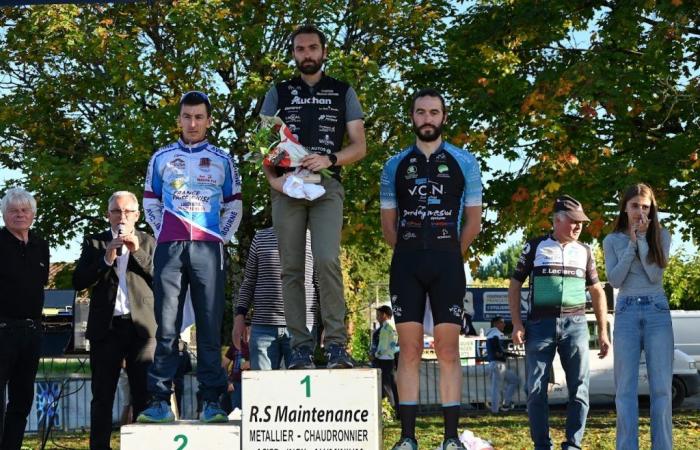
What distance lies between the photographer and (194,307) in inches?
229

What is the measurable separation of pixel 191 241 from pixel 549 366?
3317 mm

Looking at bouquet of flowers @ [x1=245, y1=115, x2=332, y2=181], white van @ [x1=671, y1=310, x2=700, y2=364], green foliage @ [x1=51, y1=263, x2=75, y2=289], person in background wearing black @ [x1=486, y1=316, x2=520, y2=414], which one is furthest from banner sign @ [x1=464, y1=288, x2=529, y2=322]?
bouquet of flowers @ [x1=245, y1=115, x2=332, y2=181]

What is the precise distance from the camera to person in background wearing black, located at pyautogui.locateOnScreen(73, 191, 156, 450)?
6926 mm

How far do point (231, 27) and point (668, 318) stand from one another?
14.0 m

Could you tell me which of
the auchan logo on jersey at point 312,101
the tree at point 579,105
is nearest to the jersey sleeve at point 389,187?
the auchan logo on jersey at point 312,101

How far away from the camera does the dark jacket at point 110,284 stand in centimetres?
695

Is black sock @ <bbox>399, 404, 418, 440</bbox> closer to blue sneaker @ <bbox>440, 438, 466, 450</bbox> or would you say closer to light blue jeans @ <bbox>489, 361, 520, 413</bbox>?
blue sneaker @ <bbox>440, 438, 466, 450</bbox>

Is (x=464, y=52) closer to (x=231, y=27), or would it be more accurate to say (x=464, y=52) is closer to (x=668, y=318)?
(x=231, y=27)

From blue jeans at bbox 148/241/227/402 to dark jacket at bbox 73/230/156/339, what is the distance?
47.7 inches

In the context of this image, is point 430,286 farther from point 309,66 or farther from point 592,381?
point 592,381

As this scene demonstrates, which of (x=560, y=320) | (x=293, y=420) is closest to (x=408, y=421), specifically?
(x=293, y=420)

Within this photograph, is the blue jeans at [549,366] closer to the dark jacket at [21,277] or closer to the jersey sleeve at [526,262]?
the jersey sleeve at [526,262]

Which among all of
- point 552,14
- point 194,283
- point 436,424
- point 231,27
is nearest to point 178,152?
point 194,283

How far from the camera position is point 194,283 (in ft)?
18.9
